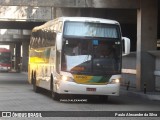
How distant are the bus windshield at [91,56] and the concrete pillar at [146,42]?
25.9ft

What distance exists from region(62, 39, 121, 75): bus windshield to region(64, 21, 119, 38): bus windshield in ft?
0.82

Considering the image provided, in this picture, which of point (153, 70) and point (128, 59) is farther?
point (128, 59)

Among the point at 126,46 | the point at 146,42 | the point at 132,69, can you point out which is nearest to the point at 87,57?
the point at 126,46

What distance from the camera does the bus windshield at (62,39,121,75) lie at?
21328mm

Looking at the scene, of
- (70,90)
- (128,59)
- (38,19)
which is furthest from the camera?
(38,19)

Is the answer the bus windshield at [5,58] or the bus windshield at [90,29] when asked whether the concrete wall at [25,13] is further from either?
the bus windshield at [5,58]

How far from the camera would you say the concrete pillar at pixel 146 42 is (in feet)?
96.5

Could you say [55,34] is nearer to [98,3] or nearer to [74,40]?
[74,40]

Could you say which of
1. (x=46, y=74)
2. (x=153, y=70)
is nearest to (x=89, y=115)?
(x=46, y=74)

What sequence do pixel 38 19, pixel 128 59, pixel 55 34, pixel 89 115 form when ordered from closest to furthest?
pixel 89 115, pixel 55 34, pixel 128 59, pixel 38 19

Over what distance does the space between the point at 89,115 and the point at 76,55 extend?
5.84m

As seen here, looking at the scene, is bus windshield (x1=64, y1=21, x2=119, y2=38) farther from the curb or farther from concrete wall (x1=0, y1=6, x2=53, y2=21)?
concrete wall (x1=0, y1=6, x2=53, y2=21)

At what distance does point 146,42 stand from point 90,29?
8.32 meters

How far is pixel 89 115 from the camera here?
51.8 feet
